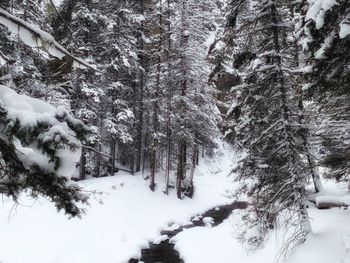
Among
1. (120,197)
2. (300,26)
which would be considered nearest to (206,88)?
(120,197)

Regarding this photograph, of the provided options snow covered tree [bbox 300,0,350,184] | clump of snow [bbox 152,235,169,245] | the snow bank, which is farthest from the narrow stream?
the snow bank

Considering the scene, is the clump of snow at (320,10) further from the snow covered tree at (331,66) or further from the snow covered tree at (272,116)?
the snow covered tree at (272,116)

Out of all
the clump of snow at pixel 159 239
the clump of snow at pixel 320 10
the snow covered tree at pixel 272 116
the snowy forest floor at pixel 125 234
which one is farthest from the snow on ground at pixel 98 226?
the clump of snow at pixel 320 10

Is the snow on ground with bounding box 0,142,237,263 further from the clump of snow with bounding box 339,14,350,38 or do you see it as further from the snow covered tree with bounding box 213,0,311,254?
the clump of snow with bounding box 339,14,350,38

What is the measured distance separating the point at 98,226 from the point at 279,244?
8.16 metres

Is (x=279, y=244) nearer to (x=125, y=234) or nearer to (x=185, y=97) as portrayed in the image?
(x=125, y=234)

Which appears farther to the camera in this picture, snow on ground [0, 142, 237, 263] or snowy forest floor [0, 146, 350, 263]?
snow on ground [0, 142, 237, 263]

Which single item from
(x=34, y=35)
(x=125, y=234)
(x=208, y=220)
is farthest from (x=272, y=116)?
(x=208, y=220)

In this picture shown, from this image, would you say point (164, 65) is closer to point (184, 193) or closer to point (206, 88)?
point (206, 88)

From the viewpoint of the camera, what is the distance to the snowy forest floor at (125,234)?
30.7ft

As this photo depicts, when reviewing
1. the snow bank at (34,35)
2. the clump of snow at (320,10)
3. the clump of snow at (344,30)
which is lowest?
the snow bank at (34,35)

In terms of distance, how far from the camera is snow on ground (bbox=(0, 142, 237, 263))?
12.5 meters

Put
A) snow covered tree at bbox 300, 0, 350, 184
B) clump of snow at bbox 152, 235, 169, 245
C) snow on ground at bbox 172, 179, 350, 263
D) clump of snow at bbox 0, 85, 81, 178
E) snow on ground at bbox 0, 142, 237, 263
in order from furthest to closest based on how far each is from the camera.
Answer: clump of snow at bbox 152, 235, 169, 245, snow on ground at bbox 0, 142, 237, 263, snow on ground at bbox 172, 179, 350, 263, snow covered tree at bbox 300, 0, 350, 184, clump of snow at bbox 0, 85, 81, 178

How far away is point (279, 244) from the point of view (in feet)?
36.7
